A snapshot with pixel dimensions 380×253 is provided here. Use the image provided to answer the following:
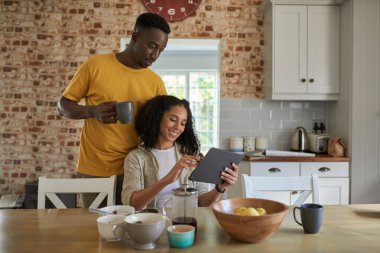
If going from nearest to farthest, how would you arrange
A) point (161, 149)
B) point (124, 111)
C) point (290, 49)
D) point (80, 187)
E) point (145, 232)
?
1. point (145, 232)
2. point (124, 111)
3. point (80, 187)
4. point (161, 149)
5. point (290, 49)

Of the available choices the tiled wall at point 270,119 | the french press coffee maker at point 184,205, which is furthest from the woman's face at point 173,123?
the tiled wall at point 270,119

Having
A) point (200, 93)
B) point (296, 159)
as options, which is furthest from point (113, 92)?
point (200, 93)

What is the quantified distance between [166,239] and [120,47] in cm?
285

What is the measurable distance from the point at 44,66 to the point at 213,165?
2818mm

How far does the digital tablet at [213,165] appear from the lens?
4.86ft

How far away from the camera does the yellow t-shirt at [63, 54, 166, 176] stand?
2.00 metres

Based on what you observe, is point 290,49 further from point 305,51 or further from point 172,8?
point 172,8

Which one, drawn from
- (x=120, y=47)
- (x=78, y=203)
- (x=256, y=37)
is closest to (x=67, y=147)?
(x=78, y=203)

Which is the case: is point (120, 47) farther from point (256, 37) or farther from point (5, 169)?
point (5, 169)

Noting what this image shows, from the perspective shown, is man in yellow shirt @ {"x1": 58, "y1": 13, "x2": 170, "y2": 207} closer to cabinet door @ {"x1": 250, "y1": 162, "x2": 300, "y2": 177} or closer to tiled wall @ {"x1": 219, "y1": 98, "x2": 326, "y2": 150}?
cabinet door @ {"x1": 250, "y1": 162, "x2": 300, "y2": 177}

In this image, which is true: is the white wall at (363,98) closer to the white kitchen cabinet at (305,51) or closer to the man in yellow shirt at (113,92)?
the white kitchen cabinet at (305,51)

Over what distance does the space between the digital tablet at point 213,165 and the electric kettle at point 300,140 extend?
93.5 inches

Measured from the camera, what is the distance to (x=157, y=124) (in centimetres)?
191

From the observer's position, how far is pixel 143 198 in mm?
1639
